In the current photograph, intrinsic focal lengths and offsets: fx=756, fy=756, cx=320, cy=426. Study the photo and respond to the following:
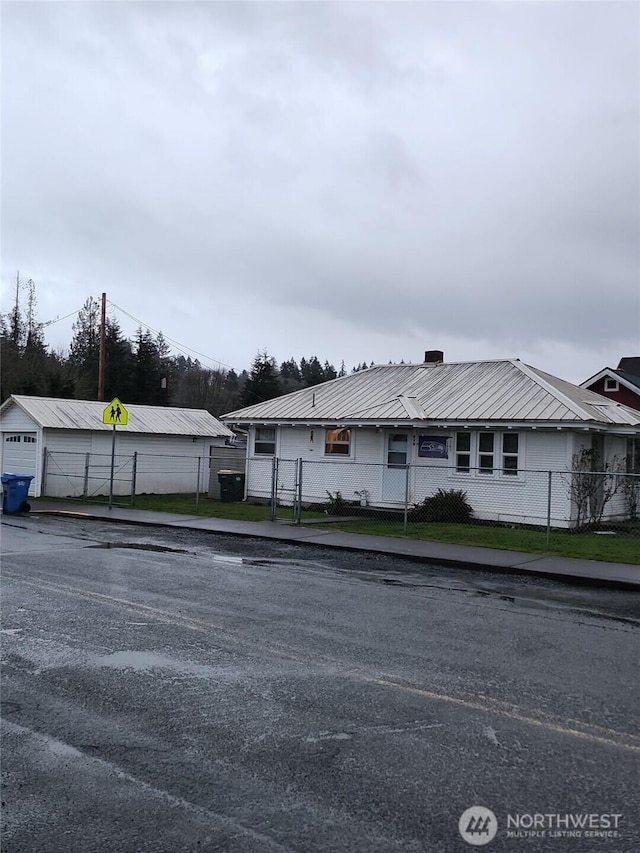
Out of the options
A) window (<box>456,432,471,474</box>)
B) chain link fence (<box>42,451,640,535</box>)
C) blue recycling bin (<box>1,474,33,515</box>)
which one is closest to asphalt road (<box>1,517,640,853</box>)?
chain link fence (<box>42,451,640,535</box>)

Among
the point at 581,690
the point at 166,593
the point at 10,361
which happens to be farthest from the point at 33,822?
the point at 10,361

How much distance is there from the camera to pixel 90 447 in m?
28.1

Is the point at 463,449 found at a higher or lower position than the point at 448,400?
lower

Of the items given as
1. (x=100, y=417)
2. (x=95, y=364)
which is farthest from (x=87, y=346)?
(x=100, y=417)

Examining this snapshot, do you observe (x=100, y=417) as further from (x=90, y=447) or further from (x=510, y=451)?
(x=510, y=451)

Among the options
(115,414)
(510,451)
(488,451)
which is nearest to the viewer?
(510,451)

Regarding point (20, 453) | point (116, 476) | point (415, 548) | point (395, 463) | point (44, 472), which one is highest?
point (395, 463)

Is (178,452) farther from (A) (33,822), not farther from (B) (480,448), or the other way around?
(A) (33,822)

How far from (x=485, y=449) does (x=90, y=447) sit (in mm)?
14916

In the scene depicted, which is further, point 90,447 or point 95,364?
point 95,364

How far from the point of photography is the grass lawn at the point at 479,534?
1506cm

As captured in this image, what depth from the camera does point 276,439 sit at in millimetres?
25781

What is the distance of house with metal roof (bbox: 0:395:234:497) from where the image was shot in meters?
26.9

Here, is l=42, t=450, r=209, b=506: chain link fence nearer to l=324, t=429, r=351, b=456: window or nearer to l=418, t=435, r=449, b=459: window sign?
l=324, t=429, r=351, b=456: window
